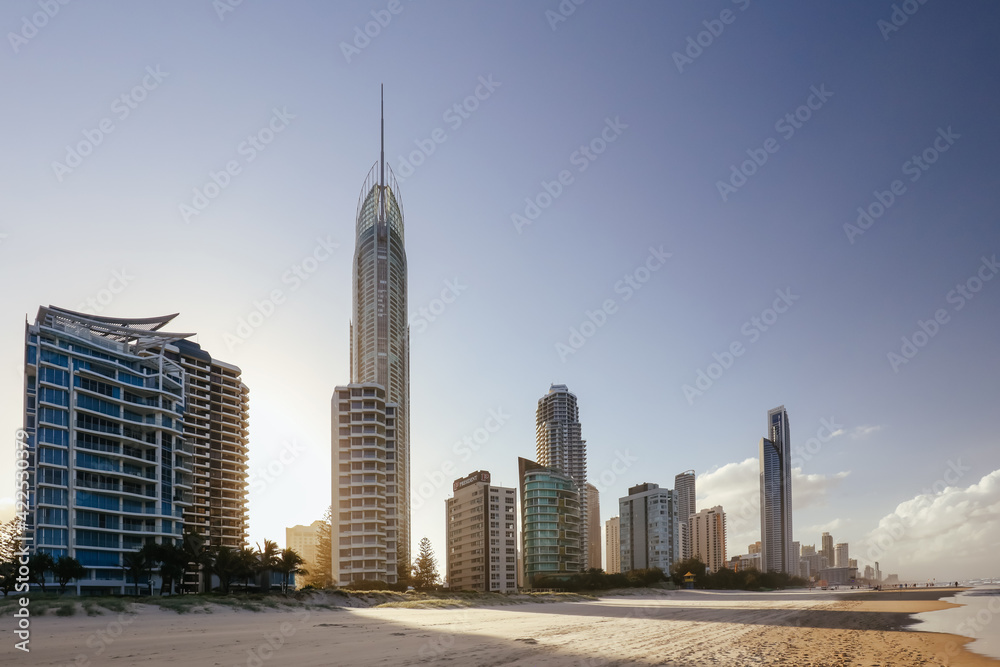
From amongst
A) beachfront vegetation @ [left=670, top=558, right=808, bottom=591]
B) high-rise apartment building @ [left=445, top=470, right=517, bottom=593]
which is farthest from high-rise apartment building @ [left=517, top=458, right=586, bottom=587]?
beachfront vegetation @ [left=670, top=558, right=808, bottom=591]

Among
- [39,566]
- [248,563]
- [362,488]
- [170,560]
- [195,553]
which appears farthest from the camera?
[362,488]

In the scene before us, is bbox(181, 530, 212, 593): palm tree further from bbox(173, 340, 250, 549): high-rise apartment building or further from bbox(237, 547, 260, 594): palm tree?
bbox(173, 340, 250, 549): high-rise apartment building

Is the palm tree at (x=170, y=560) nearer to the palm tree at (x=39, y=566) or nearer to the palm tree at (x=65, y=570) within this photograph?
the palm tree at (x=65, y=570)

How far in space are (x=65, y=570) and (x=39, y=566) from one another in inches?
192

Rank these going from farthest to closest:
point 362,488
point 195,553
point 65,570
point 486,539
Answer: point 486,539 < point 362,488 < point 195,553 < point 65,570

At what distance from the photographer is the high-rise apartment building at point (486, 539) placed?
180750 millimetres

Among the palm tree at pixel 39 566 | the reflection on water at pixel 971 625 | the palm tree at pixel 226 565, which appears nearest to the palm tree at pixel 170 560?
the palm tree at pixel 226 565

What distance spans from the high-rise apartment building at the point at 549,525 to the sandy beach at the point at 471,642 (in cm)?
14386

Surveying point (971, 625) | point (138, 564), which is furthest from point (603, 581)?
point (971, 625)

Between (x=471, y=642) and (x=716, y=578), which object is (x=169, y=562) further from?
(x=716, y=578)

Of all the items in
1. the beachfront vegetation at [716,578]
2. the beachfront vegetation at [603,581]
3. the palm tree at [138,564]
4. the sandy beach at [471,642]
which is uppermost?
the sandy beach at [471,642]

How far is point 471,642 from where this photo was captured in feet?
102

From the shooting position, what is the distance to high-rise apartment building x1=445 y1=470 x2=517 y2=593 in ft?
593

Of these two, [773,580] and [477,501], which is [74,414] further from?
[773,580]
